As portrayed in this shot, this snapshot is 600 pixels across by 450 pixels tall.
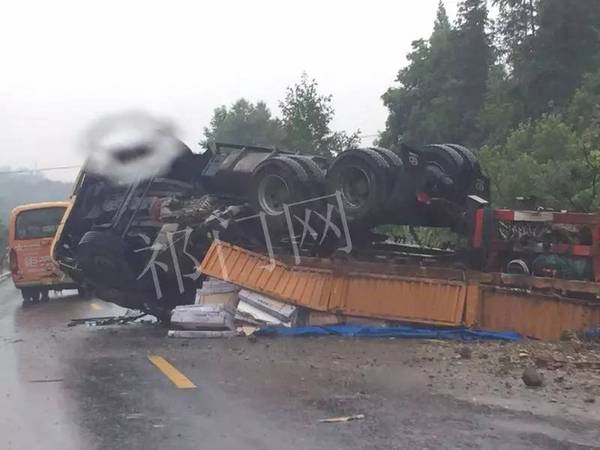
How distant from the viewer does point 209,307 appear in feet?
32.0

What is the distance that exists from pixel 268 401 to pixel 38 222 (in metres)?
12.8

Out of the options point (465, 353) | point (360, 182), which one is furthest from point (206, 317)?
point (465, 353)

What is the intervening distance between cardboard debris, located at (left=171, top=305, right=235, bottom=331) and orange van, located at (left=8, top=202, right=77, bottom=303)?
8.00m

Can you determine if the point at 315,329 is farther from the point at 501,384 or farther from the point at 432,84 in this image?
the point at 432,84

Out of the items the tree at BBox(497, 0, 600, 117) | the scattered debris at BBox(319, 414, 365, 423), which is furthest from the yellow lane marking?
the tree at BBox(497, 0, 600, 117)

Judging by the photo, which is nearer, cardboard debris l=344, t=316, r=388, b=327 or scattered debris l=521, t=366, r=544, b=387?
scattered debris l=521, t=366, r=544, b=387

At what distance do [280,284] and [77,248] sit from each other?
378 cm

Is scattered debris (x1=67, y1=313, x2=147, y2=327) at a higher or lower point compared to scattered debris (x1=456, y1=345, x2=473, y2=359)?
lower

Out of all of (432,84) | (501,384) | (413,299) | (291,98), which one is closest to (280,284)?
(413,299)

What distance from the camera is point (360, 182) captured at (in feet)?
31.3

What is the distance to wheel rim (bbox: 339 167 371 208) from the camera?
9461 millimetres

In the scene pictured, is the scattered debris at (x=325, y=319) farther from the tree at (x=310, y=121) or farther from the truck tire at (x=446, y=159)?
the tree at (x=310, y=121)

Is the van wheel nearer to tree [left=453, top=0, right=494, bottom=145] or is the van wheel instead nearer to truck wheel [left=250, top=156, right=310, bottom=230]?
truck wheel [left=250, top=156, right=310, bottom=230]

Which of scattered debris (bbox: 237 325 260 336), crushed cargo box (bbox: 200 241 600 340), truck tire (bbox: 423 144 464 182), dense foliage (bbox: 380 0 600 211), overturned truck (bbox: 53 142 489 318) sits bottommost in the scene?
scattered debris (bbox: 237 325 260 336)
